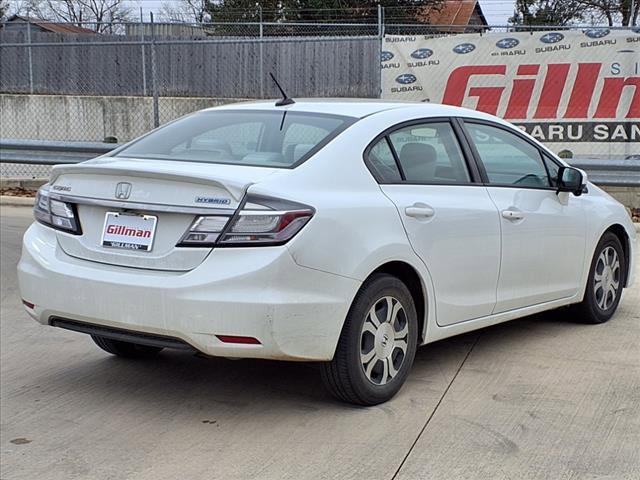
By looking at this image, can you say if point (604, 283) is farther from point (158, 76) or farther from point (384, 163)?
point (158, 76)

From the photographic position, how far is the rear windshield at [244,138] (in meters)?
4.47

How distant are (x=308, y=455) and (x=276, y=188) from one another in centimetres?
121

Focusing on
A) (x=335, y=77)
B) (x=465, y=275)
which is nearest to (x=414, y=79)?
(x=335, y=77)

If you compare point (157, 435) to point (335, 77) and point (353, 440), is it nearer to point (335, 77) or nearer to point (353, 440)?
point (353, 440)

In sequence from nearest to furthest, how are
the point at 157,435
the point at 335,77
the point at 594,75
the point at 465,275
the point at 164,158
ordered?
the point at 157,435, the point at 164,158, the point at 465,275, the point at 594,75, the point at 335,77

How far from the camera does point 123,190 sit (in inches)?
168

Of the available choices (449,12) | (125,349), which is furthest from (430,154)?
(449,12)

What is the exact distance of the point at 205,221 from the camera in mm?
4008

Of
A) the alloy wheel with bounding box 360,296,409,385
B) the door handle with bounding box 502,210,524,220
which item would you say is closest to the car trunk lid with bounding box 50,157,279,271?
the alloy wheel with bounding box 360,296,409,385

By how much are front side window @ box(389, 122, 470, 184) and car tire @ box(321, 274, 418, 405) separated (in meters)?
0.68

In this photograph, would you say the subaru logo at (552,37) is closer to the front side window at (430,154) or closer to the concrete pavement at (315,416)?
the concrete pavement at (315,416)

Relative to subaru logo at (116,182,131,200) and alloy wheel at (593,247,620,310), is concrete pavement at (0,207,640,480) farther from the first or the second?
subaru logo at (116,182,131,200)

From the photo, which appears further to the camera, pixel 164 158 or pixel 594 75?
pixel 594 75

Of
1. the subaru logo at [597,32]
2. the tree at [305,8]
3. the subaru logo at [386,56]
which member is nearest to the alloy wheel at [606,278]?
the subaru logo at [597,32]
